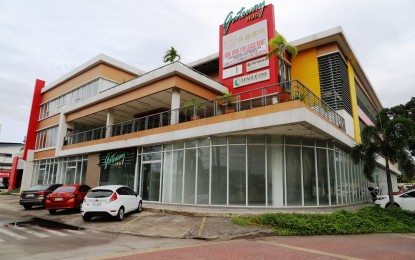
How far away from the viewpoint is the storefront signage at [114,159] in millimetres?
20100

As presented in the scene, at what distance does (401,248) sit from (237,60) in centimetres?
1570

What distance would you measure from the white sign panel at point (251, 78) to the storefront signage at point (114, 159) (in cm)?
956

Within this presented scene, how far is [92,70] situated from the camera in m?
27.5

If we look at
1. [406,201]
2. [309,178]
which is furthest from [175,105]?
[406,201]

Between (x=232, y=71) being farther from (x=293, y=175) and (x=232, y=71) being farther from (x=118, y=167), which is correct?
(x=118, y=167)

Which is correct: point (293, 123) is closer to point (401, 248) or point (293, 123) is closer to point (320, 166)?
point (320, 166)

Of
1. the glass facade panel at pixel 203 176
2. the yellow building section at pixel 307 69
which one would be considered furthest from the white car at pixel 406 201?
the glass facade panel at pixel 203 176

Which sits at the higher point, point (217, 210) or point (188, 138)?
point (188, 138)

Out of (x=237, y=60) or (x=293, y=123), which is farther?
(x=237, y=60)

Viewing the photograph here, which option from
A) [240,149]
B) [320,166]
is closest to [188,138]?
[240,149]

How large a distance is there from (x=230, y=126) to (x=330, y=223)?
6.13m

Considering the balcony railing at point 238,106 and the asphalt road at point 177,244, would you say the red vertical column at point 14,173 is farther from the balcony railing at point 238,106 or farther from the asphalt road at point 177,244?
the asphalt road at point 177,244

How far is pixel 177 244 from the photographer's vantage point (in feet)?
29.3

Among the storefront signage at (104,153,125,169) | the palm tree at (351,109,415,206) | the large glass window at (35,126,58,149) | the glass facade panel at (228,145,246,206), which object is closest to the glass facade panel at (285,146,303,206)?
the glass facade panel at (228,145,246,206)
